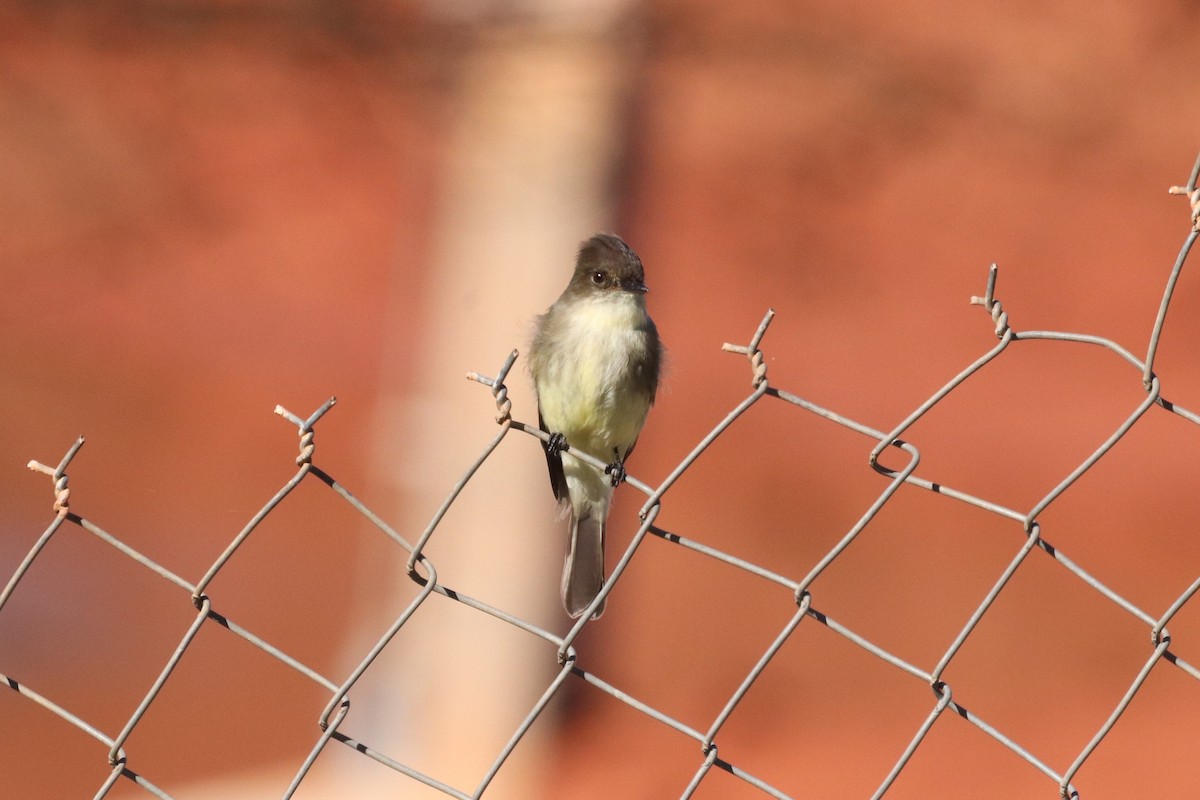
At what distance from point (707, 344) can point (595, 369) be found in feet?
15.1

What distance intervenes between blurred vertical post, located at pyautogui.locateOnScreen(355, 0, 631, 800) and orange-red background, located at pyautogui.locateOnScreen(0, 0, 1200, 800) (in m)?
0.08

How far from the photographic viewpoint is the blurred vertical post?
13.9 feet

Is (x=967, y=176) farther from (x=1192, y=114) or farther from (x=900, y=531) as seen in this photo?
(x=900, y=531)

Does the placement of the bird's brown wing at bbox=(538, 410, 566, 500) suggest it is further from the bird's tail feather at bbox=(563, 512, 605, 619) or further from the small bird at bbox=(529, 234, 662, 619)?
the bird's tail feather at bbox=(563, 512, 605, 619)

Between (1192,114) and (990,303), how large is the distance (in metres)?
6.30

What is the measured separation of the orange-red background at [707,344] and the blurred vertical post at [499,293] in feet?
0.27

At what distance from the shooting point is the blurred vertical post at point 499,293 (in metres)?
4.23

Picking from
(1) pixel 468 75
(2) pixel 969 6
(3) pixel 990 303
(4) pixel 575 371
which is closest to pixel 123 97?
(1) pixel 468 75

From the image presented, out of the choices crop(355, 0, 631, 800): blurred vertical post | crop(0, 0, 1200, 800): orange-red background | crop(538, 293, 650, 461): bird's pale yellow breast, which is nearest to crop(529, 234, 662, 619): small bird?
crop(538, 293, 650, 461): bird's pale yellow breast

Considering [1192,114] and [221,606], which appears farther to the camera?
[1192,114]

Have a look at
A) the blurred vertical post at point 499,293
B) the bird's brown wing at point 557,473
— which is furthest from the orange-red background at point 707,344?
the bird's brown wing at point 557,473

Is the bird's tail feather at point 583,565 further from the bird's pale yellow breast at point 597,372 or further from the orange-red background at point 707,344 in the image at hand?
the orange-red background at point 707,344

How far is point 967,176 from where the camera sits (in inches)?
298

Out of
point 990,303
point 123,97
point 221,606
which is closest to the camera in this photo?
point 990,303
